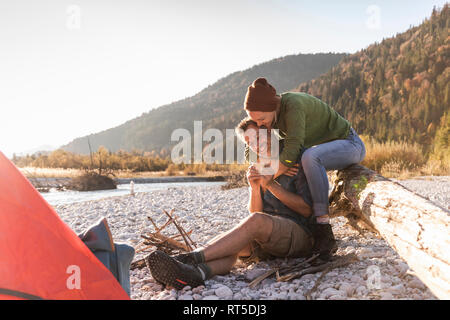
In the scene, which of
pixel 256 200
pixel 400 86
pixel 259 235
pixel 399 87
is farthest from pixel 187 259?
pixel 400 86

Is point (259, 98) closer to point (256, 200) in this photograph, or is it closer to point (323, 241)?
point (256, 200)

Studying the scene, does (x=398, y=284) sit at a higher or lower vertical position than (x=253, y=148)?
lower

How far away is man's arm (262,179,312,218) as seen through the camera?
105 inches

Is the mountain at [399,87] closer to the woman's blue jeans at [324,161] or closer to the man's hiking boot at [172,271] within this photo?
Result: the woman's blue jeans at [324,161]

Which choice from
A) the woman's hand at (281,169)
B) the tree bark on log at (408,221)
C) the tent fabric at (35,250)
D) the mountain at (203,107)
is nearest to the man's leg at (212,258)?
the woman's hand at (281,169)

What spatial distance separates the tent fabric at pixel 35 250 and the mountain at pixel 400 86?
13845 mm

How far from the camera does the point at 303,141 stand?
2.89 meters

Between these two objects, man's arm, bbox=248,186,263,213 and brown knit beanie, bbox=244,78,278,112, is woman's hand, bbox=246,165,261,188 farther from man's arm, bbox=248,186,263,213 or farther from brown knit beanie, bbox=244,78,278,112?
brown knit beanie, bbox=244,78,278,112

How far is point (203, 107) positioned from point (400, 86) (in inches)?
2038

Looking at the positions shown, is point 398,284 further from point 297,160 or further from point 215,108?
point 215,108

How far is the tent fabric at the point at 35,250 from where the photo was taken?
1345 mm
